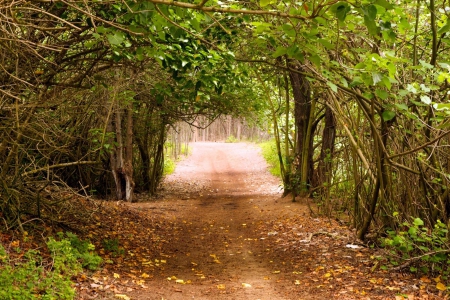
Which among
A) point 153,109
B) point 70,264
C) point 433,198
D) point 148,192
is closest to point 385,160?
point 433,198

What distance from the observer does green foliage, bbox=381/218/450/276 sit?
5488 mm

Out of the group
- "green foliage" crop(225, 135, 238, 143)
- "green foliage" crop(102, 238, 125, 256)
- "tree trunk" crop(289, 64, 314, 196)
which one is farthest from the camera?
"green foliage" crop(225, 135, 238, 143)

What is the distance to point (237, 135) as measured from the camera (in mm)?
47750

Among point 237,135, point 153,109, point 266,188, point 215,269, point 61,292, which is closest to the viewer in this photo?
point 61,292

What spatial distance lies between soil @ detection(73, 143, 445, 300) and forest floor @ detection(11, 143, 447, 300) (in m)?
0.01

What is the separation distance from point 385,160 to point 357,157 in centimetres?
152

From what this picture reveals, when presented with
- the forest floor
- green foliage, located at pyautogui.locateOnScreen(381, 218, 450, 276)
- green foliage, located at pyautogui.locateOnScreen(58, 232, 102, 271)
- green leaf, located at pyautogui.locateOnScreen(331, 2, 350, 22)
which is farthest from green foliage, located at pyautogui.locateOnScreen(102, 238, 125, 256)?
green leaf, located at pyautogui.locateOnScreen(331, 2, 350, 22)

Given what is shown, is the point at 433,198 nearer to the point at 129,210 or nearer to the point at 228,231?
the point at 228,231

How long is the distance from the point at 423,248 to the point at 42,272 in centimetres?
446

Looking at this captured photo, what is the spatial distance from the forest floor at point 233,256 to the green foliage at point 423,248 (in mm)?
209

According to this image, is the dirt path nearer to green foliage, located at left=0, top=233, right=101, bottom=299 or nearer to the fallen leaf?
green foliage, located at left=0, top=233, right=101, bottom=299

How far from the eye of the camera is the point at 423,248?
5.54m

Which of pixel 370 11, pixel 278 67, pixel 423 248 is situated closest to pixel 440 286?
pixel 423 248

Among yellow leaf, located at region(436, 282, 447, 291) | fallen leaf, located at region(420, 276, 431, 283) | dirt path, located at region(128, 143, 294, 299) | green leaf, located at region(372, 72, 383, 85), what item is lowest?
dirt path, located at region(128, 143, 294, 299)
